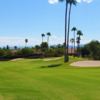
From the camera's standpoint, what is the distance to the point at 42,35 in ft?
295

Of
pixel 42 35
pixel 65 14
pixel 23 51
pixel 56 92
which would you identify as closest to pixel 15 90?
pixel 56 92

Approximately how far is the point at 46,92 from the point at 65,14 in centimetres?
3007

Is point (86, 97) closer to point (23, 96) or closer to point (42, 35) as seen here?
point (23, 96)

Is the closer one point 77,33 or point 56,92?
point 56,92

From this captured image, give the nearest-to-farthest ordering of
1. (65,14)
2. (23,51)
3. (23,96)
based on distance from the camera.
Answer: (23,96) → (65,14) → (23,51)

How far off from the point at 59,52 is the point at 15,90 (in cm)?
8259

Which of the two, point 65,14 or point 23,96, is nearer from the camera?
point 23,96

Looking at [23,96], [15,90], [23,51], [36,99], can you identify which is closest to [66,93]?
[36,99]

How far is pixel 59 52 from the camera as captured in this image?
3511 inches

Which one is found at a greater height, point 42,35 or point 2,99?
point 42,35

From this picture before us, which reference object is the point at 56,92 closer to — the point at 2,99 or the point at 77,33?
the point at 2,99

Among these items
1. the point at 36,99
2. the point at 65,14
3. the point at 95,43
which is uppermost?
the point at 65,14

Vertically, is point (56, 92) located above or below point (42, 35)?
below

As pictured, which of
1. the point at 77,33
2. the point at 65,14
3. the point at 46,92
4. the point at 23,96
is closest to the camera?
the point at 23,96
